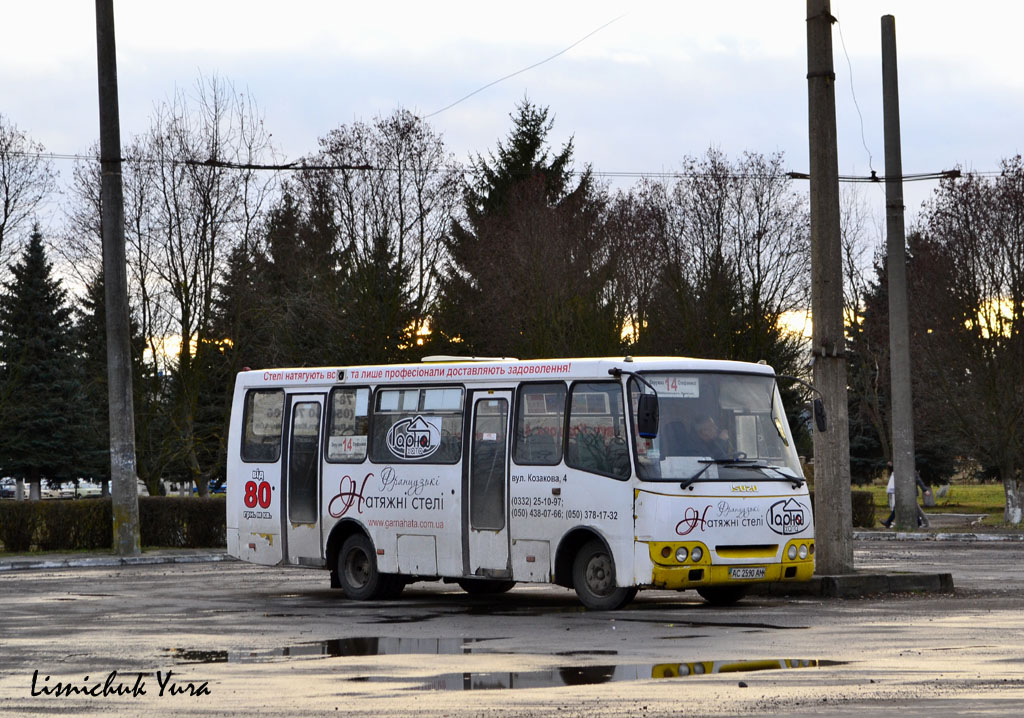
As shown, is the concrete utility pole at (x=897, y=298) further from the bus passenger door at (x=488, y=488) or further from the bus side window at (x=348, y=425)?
the bus passenger door at (x=488, y=488)

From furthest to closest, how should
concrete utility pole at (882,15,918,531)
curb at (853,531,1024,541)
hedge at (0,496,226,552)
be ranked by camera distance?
concrete utility pole at (882,15,918,531) → curb at (853,531,1024,541) → hedge at (0,496,226,552)

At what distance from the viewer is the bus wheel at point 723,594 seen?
17.8 metres

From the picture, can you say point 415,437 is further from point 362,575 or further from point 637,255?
point 637,255

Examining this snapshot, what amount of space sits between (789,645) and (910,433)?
72.5ft

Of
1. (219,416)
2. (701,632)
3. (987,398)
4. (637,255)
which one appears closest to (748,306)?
(637,255)

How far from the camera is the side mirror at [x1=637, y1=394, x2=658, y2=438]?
16.2 meters

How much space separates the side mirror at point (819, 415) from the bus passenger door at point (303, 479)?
6.51m

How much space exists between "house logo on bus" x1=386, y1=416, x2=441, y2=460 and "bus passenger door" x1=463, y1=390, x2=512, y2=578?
2.22ft

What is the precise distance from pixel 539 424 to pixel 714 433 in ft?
6.84

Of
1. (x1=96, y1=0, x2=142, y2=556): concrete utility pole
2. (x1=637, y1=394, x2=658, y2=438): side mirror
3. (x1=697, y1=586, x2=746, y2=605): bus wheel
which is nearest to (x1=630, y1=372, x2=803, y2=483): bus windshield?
(x1=637, y1=394, x2=658, y2=438): side mirror

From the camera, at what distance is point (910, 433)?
34.0 metres

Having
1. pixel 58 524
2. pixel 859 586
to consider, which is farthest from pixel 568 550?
pixel 58 524

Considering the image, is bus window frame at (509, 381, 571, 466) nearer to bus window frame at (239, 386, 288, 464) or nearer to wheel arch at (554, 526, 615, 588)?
wheel arch at (554, 526, 615, 588)

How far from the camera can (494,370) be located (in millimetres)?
18719
